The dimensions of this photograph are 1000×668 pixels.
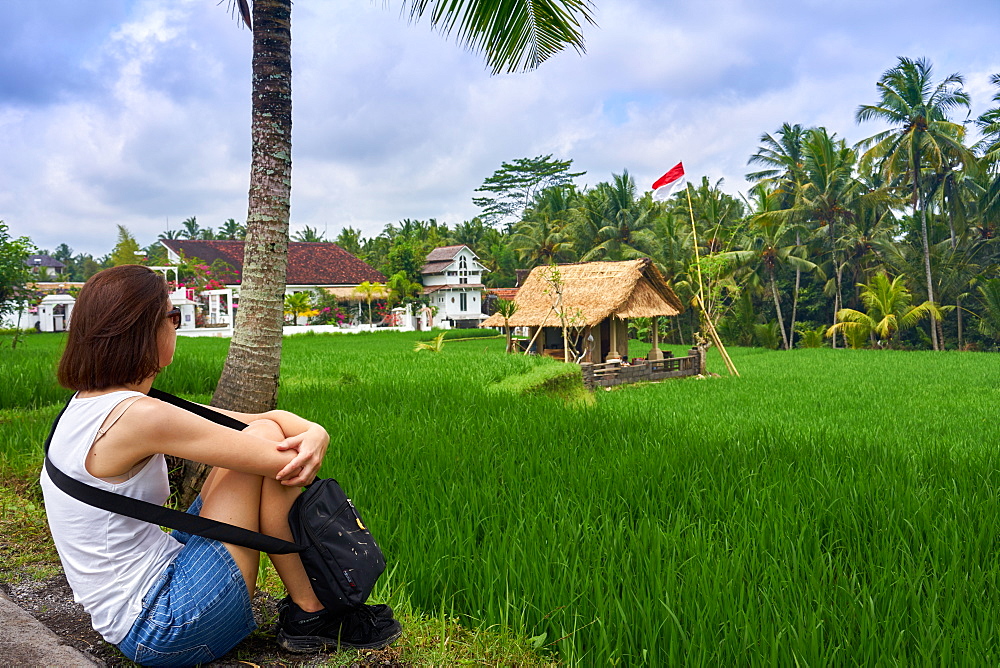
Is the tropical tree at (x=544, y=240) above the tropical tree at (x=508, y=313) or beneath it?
above

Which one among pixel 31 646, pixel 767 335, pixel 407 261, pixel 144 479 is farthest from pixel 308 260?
pixel 144 479

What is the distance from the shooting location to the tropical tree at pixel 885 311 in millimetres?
25062

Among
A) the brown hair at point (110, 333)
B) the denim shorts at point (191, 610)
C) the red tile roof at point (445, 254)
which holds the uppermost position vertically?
the red tile roof at point (445, 254)

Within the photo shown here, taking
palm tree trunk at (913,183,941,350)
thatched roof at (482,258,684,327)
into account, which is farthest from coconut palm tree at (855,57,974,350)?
thatched roof at (482,258,684,327)

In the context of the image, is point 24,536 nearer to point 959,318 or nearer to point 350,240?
point 959,318

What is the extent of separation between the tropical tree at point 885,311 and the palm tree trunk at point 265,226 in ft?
83.7

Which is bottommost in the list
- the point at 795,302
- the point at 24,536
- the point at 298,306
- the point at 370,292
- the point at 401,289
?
the point at 24,536

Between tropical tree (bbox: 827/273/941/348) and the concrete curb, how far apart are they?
2740 cm

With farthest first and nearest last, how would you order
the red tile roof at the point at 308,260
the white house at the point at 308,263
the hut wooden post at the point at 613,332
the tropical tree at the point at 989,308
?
the red tile roof at the point at 308,260, the white house at the point at 308,263, the tropical tree at the point at 989,308, the hut wooden post at the point at 613,332

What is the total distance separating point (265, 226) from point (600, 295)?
15.1 metres

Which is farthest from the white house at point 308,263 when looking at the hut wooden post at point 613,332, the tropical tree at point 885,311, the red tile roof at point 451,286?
the tropical tree at point 885,311

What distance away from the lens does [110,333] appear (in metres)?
1.69

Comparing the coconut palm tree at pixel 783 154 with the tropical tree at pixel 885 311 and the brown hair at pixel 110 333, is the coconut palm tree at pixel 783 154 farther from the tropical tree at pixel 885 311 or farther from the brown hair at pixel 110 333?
the brown hair at pixel 110 333

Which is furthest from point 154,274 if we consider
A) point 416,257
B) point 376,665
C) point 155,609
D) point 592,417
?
point 416,257
